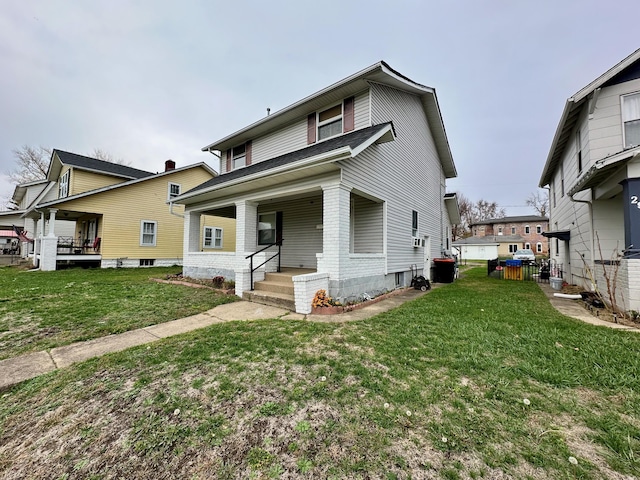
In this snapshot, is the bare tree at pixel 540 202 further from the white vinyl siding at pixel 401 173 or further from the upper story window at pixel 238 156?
the upper story window at pixel 238 156

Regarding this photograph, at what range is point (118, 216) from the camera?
587 inches

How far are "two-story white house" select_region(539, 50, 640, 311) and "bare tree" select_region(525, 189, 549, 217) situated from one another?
43.6 metres

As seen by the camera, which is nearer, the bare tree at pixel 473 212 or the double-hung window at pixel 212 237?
the double-hung window at pixel 212 237

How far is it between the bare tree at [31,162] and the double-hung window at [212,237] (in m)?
26.0

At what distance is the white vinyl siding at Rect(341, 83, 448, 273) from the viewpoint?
7.30 meters

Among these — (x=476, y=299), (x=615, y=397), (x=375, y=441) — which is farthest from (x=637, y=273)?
(x=375, y=441)

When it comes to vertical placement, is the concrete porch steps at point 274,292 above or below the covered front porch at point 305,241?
below

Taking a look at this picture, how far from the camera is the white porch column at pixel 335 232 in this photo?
19.5 feet

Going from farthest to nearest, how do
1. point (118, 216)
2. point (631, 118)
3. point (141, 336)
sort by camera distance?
point (118, 216)
point (631, 118)
point (141, 336)

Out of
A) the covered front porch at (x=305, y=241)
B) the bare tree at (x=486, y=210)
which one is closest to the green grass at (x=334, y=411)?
the covered front porch at (x=305, y=241)

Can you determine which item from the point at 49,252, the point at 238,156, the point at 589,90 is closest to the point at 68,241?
the point at 49,252

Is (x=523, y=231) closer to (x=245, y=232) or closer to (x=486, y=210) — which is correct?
(x=486, y=210)

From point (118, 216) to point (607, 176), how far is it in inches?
802

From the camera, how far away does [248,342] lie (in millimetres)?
3758
